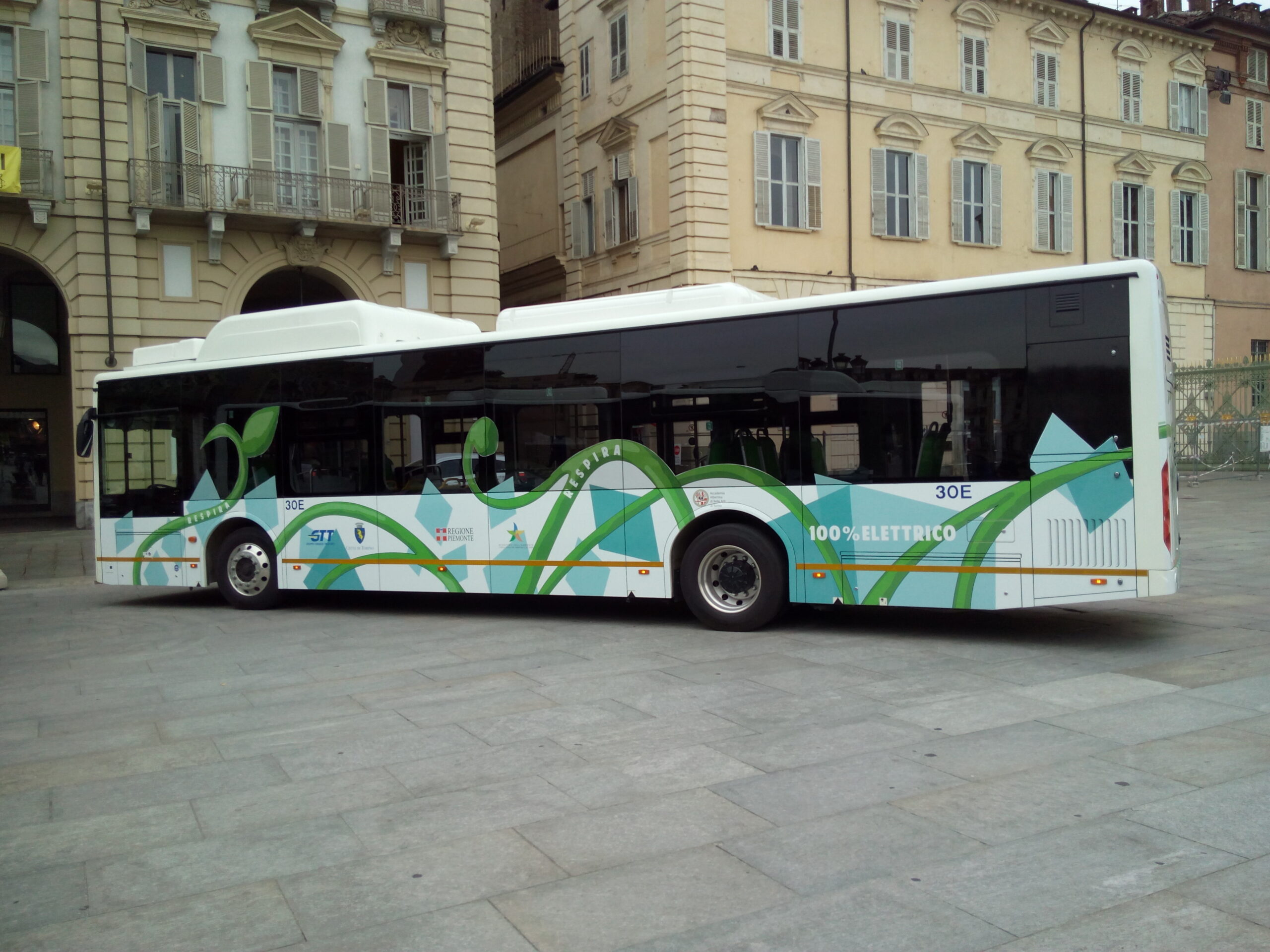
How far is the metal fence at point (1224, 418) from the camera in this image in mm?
27922

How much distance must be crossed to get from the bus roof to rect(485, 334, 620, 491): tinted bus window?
6.0 inches

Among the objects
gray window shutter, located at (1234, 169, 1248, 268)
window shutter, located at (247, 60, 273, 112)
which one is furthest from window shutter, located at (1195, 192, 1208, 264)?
window shutter, located at (247, 60, 273, 112)

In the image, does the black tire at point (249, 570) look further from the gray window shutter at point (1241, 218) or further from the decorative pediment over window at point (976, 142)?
the gray window shutter at point (1241, 218)

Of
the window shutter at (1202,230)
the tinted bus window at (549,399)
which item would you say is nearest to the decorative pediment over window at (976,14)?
the window shutter at (1202,230)

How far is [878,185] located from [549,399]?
19.0 meters

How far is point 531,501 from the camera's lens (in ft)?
33.7

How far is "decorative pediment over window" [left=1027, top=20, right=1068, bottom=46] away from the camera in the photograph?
29.4m

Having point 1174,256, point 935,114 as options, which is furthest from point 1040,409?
point 1174,256

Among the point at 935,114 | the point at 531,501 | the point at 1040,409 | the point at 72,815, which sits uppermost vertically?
the point at 935,114

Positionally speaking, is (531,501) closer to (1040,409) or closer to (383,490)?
(383,490)

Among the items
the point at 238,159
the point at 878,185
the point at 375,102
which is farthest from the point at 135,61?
the point at 878,185

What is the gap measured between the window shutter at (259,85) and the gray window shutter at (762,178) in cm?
1044

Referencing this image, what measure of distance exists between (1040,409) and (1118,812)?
13.6 feet

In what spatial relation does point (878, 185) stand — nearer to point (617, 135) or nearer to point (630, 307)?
point (617, 135)
